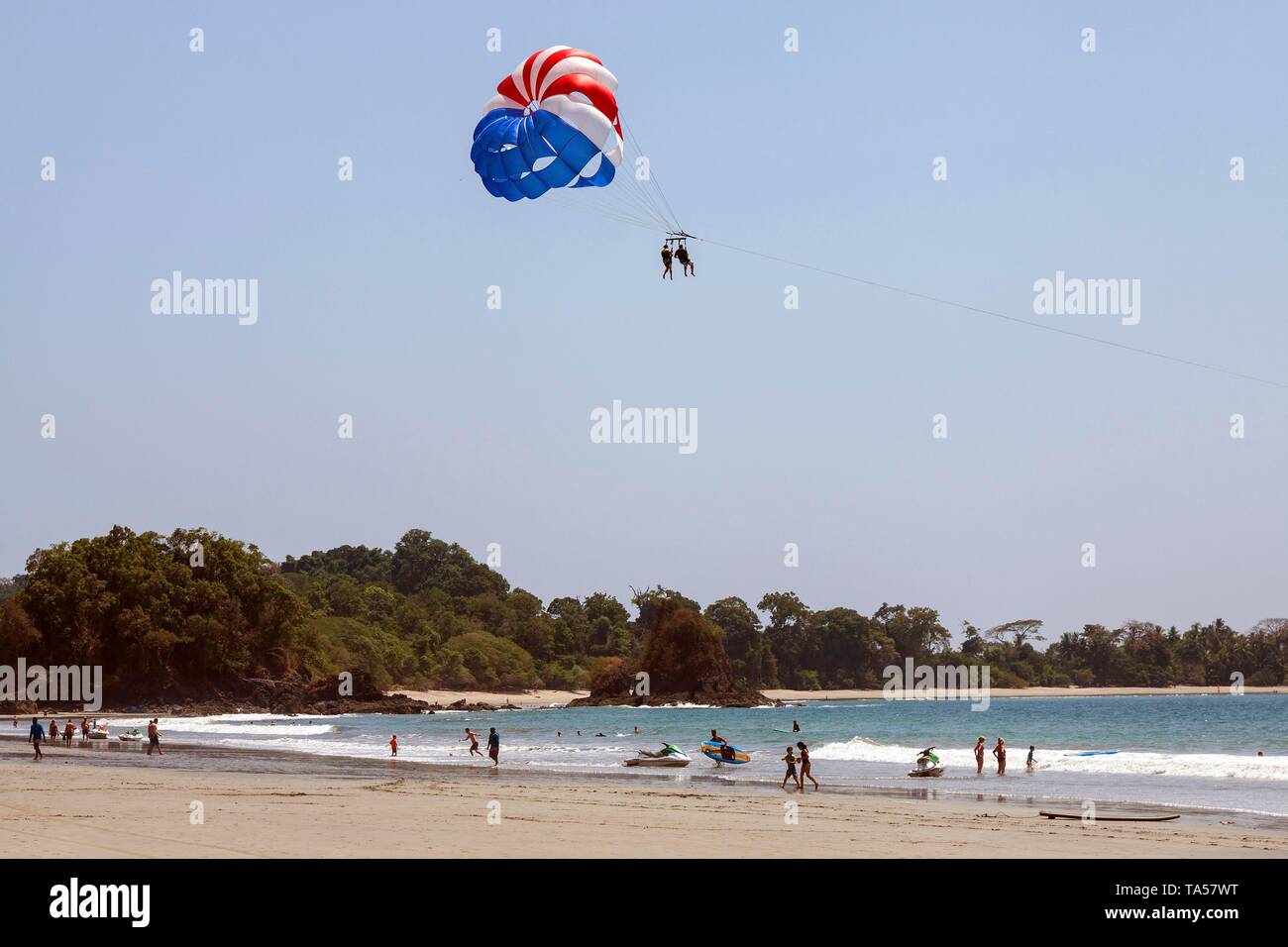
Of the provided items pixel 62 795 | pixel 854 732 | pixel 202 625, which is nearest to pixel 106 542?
pixel 202 625

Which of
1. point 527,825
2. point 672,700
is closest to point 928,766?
point 527,825

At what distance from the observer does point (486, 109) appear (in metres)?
26.0

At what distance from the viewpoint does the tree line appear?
90.2 metres

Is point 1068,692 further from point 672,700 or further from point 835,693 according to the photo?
point 672,700

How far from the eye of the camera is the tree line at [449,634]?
296 feet

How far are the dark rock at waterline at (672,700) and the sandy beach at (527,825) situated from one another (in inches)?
3059

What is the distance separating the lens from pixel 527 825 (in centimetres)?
1967

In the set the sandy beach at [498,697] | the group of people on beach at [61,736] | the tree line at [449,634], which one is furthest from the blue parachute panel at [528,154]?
the sandy beach at [498,697]

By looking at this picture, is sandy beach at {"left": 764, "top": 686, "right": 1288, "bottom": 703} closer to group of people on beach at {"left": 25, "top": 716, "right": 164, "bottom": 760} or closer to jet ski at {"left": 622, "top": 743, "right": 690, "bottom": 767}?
group of people on beach at {"left": 25, "top": 716, "right": 164, "bottom": 760}

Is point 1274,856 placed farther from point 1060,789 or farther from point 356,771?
point 356,771

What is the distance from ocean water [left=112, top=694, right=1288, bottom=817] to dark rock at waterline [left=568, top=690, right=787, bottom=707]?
920 cm

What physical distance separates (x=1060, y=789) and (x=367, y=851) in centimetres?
1873

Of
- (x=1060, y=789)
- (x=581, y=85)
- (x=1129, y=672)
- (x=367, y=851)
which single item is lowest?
(x=1129, y=672)

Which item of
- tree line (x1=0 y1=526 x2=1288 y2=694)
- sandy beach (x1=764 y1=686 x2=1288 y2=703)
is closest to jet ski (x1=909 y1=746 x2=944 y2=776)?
tree line (x1=0 y1=526 x2=1288 y2=694)
